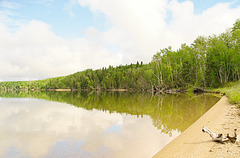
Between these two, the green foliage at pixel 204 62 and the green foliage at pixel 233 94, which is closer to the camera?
the green foliage at pixel 233 94

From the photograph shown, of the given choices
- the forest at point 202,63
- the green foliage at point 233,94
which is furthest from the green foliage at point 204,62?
the green foliage at point 233,94

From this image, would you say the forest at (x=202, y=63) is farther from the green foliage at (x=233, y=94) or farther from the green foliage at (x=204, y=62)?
the green foliage at (x=233, y=94)

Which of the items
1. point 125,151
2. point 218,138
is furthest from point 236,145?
point 125,151

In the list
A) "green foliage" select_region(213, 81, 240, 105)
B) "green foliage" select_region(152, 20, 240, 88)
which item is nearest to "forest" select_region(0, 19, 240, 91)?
"green foliage" select_region(152, 20, 240, 88)

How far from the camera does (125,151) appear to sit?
7508mm

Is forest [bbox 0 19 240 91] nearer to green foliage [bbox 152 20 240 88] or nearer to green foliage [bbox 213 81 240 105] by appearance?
green foliage [bbox 152 20 240 88]

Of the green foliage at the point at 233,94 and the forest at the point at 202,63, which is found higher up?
the forest at the point at 202,63

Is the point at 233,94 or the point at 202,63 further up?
the point at 202,63

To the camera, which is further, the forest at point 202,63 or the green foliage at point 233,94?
the forest at point 202,63

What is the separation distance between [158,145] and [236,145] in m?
3.71

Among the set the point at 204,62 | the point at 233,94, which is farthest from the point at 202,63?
the point at 233,94

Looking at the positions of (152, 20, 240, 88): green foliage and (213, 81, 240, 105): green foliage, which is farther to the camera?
(152, 20, 240, 88): green foliage

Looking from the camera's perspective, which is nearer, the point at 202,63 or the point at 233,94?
the point at 233,94

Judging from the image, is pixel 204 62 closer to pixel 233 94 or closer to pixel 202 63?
pixel 202 63
